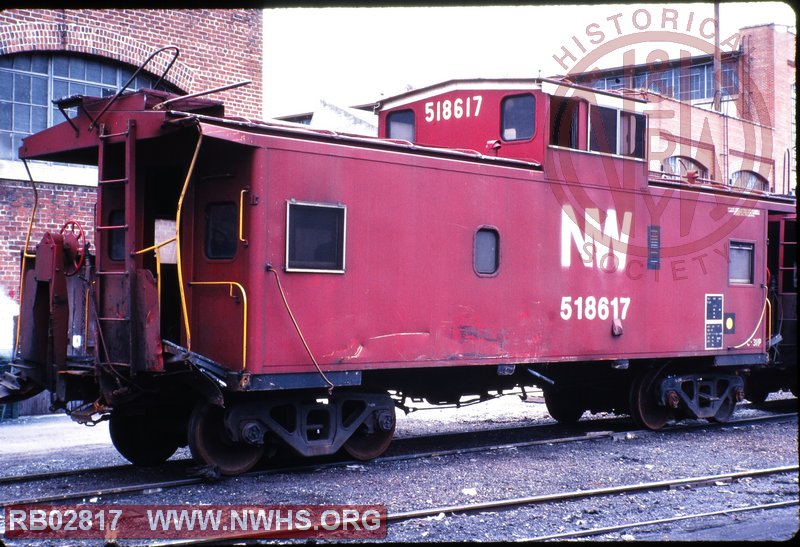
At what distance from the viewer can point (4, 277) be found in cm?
1368

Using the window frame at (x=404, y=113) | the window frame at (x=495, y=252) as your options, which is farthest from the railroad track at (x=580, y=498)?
the window frame at (x=404, y=113)

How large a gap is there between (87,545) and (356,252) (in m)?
4.02

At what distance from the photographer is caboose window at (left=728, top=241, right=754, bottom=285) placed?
44.0ft

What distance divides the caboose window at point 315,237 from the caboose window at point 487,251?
192cm

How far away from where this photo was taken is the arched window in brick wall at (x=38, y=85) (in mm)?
13852

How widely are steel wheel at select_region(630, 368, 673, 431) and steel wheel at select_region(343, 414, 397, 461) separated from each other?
14.5 feet

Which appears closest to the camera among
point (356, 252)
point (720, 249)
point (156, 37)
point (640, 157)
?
point (356, 252)

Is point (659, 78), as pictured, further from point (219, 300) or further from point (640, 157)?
point (219, 300)

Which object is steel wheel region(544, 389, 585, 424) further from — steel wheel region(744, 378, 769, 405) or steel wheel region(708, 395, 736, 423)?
steel wheel region(744, 378, 769, 405)

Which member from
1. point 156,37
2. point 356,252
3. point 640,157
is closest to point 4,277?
point 156,37

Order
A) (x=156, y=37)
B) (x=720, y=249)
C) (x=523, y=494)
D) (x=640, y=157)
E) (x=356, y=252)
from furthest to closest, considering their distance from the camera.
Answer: (x=156, y=37), (x=720, y=249), (x=640, y=157), (x=356, y=252), (x=523, y=494)

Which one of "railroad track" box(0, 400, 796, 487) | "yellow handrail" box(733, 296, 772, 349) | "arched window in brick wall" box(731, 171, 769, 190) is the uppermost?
"arched window in brick wall" box(731, 171, 769, 190)

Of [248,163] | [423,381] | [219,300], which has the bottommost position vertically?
[423,381]

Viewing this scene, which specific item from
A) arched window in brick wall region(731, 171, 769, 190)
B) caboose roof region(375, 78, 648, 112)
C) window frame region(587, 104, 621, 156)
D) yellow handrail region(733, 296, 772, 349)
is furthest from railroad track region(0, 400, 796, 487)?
arched window in brick wall region(731, 171, 769, 190)
